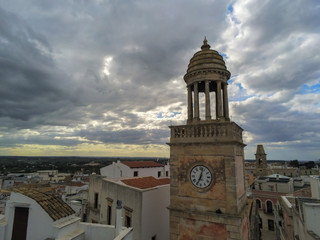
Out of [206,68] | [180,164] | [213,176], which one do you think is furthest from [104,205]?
[206,68]

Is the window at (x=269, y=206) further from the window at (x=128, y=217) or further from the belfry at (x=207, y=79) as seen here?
the belfry at (x=207, y=79)

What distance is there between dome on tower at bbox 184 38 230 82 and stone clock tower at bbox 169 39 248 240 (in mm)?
75

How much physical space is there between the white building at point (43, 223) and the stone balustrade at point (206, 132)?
218 inches

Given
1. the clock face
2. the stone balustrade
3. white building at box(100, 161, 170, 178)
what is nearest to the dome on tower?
the stone balustrade

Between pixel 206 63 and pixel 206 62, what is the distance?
0.22ft

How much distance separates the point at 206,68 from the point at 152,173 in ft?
91.0

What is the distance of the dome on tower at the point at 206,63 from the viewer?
487 inches

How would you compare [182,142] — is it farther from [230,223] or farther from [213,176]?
[230,223]

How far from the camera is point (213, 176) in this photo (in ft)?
33.8

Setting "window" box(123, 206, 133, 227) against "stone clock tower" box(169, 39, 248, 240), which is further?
"window" box(123, 206, 133, 227)

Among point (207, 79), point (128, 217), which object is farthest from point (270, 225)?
point (207, 79)

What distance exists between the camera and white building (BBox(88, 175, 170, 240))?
47.3 ft

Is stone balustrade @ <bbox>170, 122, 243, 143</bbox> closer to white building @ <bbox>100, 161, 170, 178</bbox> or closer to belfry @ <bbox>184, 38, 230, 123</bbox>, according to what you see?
belfry @ <bbox>184, 38, 230, 123</bbox>

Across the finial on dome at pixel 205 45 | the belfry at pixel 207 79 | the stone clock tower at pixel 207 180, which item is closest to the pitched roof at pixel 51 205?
the stone clock tower at pixel 207 180
